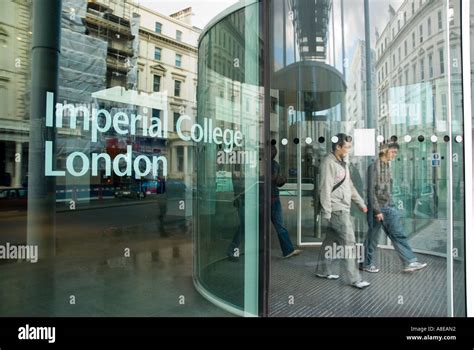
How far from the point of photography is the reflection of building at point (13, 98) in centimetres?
313

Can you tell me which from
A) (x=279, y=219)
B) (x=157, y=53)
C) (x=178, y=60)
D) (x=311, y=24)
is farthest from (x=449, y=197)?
(x=157, y=53)

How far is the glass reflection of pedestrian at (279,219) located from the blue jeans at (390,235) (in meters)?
1.00

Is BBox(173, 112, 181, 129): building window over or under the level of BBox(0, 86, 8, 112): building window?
under

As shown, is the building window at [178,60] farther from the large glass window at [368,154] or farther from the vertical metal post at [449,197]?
the vertical metal post at [449,197]

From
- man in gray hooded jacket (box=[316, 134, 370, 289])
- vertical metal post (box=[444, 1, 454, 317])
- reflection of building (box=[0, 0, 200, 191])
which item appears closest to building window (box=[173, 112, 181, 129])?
reflection of building (box=[0, 0, 200, 191])

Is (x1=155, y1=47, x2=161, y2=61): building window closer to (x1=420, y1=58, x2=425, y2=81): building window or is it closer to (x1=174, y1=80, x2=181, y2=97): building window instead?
(x1=174, y1=80, x2=181, y2=97): building window

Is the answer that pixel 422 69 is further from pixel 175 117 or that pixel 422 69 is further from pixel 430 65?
pixel 175 117

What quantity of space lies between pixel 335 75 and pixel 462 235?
2.45 m

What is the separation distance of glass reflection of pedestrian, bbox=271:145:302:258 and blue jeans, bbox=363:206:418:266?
1005 millimetres

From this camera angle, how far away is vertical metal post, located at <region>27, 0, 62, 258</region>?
308cm

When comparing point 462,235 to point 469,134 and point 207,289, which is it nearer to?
point 469,134

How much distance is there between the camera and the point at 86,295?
3510 millimetres
